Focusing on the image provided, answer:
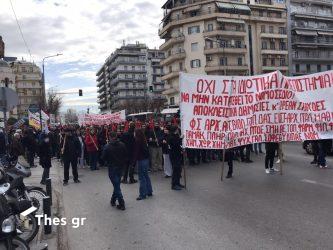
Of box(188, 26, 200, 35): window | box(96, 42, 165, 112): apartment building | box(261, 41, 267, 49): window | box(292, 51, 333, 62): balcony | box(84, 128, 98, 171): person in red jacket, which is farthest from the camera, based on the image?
box(96, 42, 165, 112): apartment building

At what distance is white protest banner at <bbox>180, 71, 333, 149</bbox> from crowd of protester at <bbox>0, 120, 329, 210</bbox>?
54 centimetres

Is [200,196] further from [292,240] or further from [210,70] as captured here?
[210,70]

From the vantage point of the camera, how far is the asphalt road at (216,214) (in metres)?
6.40

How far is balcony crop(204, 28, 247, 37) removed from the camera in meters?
71.4

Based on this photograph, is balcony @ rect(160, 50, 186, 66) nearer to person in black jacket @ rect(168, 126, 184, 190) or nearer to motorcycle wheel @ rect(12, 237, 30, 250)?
person in black jacket @ rect(168, 126, 184, 190)

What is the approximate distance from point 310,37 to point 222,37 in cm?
2319

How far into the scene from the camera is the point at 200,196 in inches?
390

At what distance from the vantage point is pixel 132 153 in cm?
1353

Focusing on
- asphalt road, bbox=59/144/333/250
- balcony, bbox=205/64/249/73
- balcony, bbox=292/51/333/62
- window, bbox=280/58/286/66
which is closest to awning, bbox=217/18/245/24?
balcony, bbox=205/64/249/73

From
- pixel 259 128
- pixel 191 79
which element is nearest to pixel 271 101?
pixel 259 128

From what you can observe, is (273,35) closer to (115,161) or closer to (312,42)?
(312,42)

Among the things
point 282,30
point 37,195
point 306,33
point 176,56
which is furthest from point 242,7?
point 37,195

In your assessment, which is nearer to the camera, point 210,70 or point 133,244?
point 133,244

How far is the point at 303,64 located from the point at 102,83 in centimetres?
9723
